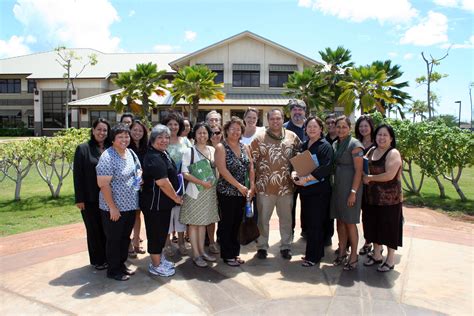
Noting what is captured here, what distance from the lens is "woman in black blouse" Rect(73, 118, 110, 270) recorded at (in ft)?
13.9

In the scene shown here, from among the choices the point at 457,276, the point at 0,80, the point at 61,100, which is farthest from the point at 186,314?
the point at 0,80

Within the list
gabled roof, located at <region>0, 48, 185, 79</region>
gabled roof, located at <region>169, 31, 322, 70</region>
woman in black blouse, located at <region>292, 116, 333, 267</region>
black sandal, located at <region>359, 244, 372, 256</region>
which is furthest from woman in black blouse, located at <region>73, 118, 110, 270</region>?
gabled roof, located at <region>0, 48, 185, 79</region>

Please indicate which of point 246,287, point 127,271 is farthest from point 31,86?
point 246,287

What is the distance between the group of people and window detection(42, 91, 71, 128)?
3665 cm

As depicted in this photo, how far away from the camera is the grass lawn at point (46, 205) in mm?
7328

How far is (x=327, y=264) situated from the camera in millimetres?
4695

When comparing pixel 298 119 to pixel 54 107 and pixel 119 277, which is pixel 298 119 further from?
pixel 54 107

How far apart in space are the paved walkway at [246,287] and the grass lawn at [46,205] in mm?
2057

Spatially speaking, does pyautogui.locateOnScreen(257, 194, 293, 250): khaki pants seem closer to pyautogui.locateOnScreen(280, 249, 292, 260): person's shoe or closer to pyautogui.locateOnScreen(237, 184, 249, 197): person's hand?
pyautogui.locateOnScreen(280, 249, 292, 260): person's shoe

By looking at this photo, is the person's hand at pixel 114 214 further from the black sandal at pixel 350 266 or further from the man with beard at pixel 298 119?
the black sandal at pixel 350 266

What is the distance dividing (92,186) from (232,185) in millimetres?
1585

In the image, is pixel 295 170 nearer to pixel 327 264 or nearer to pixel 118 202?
pixel 327 264

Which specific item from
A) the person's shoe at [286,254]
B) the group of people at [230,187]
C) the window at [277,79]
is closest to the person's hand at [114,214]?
the group of people at [230,187]

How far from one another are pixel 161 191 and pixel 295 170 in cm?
159
